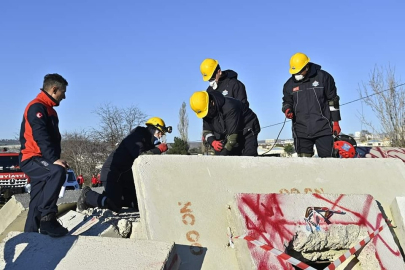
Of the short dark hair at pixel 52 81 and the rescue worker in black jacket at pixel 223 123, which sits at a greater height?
the short dark hair at pixel 52 81

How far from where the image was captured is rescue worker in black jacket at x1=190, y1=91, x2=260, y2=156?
620 centimetres

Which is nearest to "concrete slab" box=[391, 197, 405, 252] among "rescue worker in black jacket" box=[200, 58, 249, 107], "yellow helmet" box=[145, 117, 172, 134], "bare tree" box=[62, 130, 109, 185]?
"rescue worker in black jacket" box=[200, 58, 249, 107]

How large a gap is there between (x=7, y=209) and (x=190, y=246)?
321 cm

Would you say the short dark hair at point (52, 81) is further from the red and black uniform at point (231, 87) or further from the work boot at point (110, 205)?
the red and black uniform at point (231, 87)

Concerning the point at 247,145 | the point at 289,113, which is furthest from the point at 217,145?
the point at 289,113

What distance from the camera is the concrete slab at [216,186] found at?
4145 millimetres

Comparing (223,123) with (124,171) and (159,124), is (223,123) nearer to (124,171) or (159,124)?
(159,124)

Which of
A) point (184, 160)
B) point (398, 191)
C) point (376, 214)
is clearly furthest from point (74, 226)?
point (398, 191)

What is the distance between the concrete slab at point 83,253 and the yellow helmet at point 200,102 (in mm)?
2652

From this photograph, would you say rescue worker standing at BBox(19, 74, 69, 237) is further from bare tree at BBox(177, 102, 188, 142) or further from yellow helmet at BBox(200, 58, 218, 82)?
bare tree at BBox(177, 102, 188, 142)

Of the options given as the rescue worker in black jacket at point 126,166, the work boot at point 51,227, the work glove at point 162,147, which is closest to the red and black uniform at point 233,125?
the work glove at point 162,147

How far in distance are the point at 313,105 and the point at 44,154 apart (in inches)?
→ 145

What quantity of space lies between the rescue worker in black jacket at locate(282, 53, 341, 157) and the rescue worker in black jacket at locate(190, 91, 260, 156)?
726 mm

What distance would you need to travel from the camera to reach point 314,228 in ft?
13.5
